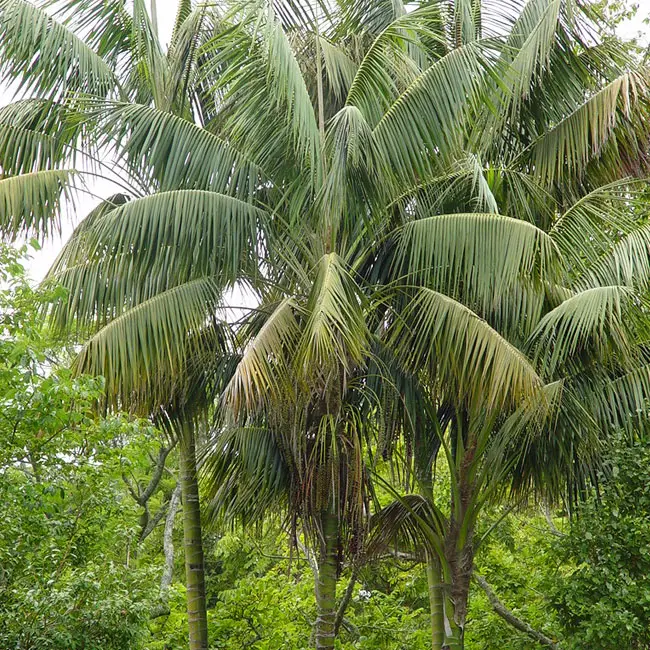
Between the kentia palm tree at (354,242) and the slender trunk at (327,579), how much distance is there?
0.02 meters

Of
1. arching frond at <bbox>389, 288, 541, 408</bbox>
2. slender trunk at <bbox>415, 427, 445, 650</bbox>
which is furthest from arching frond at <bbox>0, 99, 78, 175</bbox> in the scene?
slender trunk at <bbox>415, 427, 445, 650</bbox>

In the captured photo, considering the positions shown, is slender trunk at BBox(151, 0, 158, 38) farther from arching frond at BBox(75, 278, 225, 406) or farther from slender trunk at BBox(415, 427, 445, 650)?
slender trunk at BBox(415, 427, 445, 650)

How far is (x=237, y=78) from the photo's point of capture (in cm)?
892

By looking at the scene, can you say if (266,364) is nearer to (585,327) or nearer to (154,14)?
(585,327)

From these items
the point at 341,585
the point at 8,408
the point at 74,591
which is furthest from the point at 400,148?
the point at 341,585

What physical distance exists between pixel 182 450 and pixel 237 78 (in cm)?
417

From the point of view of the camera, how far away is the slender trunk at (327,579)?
345 inches

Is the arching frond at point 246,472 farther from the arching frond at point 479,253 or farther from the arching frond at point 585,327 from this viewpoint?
the arching frond at point 585,327

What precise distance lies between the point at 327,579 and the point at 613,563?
2882mm

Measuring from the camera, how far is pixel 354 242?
9.09 metres

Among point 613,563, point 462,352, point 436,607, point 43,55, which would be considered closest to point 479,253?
point 462,352

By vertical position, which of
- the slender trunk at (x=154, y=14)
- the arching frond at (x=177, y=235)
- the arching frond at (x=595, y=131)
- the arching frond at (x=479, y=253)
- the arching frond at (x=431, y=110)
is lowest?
the arching frond at (x=479, y=253)

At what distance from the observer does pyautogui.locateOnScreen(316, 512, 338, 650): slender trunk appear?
8.77 m

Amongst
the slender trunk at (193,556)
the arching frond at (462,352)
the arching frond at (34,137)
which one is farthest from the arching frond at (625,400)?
the arching frond at (34,137)
